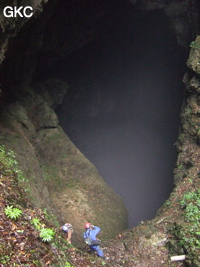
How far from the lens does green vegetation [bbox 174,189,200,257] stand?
7.44 meters

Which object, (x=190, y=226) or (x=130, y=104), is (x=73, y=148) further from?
(x=130, y=104)

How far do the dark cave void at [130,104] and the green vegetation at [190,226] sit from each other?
11.0 m

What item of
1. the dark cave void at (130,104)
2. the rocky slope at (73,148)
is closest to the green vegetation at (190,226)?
the rocky slope at (73,148)

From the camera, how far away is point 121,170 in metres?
24.2

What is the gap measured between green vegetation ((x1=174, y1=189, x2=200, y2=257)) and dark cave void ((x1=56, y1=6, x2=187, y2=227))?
432 inches

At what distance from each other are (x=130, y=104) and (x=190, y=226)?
19091 millimetres

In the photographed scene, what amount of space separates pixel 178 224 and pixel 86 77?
54.5 feet

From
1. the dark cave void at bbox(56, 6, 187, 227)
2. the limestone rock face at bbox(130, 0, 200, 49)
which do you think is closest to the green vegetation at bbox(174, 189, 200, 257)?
the limestone rock face at bbox(130, 0, 200, 49)

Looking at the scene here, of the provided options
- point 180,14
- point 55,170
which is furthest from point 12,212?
point 180,14

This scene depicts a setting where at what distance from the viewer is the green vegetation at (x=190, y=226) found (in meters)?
7.44

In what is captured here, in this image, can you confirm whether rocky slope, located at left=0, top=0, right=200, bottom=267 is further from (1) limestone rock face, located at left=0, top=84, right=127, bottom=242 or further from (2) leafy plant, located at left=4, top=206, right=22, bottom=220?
(2) leafy plant, located at left=4, top=206, right=22, bottom=220

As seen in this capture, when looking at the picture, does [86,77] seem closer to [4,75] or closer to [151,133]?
[151,133]

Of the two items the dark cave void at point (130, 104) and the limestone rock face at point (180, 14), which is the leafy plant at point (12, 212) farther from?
the dark cave void at point (130, 104)

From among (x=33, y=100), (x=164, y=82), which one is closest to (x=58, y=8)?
(x=33, y=100)
